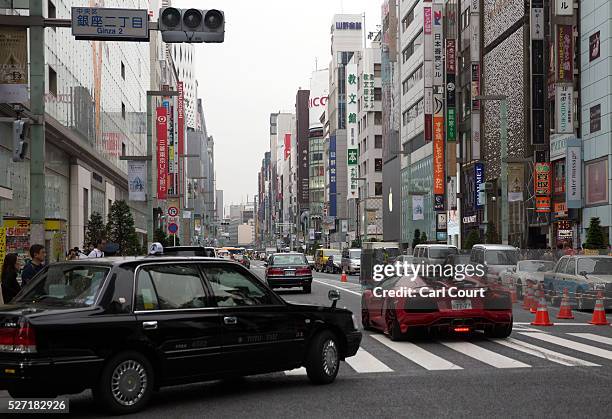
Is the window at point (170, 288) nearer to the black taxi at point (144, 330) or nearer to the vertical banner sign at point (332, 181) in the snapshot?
the black taxi at point (144, 330)

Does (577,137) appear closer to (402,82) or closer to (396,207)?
(402,82)

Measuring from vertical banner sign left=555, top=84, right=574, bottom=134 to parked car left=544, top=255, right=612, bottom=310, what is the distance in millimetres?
21551

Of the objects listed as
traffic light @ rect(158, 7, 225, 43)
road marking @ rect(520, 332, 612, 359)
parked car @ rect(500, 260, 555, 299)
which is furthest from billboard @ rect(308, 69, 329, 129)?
traffic light @ rect(158, 7, 225, 43)

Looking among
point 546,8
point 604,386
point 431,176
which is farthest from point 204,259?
point 431,176

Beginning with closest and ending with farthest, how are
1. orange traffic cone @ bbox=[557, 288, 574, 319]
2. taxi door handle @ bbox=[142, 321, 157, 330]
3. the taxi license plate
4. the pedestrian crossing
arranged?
taxi door handle @ bbox=[142, 321, 157, 330] → the pedestrian crossing → the taxi license plate → orange traffic cone @ bbox=[557, 288, 574, 319]

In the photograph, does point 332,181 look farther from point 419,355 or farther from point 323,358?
point 323,358

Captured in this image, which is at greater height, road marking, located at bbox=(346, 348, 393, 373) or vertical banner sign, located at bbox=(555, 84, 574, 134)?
vertical banner sign, located at bbox=(555, 84, 574, 134)

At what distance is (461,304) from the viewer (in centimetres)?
1496

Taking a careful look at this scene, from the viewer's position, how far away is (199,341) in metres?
9.17

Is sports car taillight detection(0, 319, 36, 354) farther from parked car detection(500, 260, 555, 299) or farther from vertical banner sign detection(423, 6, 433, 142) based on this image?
vertical banner sign detection(423, 6, 433, 142)

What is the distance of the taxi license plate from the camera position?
48.9ft

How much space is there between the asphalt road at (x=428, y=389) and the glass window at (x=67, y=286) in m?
1.17

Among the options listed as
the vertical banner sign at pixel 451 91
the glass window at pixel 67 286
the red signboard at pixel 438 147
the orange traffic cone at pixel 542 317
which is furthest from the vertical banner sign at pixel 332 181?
the glass window at pixel 67 286

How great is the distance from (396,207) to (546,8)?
162ft
